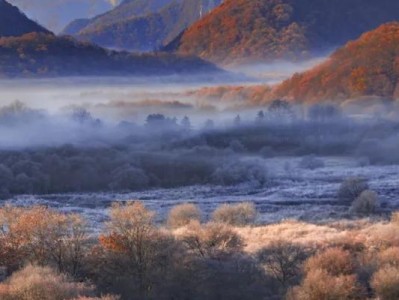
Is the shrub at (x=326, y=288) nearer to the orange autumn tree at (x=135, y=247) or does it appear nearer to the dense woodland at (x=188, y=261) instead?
the dense woodland at (x=188, y=261)

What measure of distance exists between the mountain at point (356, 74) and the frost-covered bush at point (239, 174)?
184 feet

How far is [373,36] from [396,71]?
1724cm

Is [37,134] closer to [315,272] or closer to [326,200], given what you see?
[326,200]

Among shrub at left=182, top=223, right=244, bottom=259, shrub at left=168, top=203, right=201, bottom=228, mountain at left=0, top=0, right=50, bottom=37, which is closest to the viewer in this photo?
shrub at left=182, top=223, right=244, bottom=259

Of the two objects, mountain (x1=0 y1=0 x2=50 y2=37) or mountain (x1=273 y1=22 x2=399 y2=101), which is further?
Answer: mountain (x1=0 y1=0 x2=50 y2=37)

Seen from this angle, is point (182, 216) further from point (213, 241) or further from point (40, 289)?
point (40, 289)

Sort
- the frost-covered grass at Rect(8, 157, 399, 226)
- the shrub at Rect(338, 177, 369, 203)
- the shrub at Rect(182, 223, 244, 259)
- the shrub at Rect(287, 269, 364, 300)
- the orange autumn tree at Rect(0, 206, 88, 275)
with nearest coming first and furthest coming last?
the shrub at Rect(287, 269, 364, 300) < the orange autumn tree at Rect(0, 206, 88, 275) < the shrub at Rect(182, 223, 244, 259) < the frost-covered grass at Rect(8, 157, 399, 226) < the shrub at Rect(338, 177, 369, 203)

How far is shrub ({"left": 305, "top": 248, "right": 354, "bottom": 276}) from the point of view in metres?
38.8

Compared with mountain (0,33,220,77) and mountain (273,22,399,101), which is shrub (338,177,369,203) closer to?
mountain (273,22,399,101)

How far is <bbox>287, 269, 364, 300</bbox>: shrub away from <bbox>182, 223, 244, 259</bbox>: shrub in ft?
30.9

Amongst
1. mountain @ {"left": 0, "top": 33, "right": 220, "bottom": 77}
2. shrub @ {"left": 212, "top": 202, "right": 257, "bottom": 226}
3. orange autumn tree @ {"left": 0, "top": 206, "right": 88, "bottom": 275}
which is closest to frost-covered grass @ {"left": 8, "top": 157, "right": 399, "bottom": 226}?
shrub @ {"left": 212, "top": 202, "right": 257, "bottom": 226}

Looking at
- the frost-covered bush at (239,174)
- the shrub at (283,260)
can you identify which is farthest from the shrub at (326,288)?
the frost-covered bush at (239,174)

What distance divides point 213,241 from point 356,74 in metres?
124

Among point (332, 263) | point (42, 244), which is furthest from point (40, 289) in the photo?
point (332, 263)
